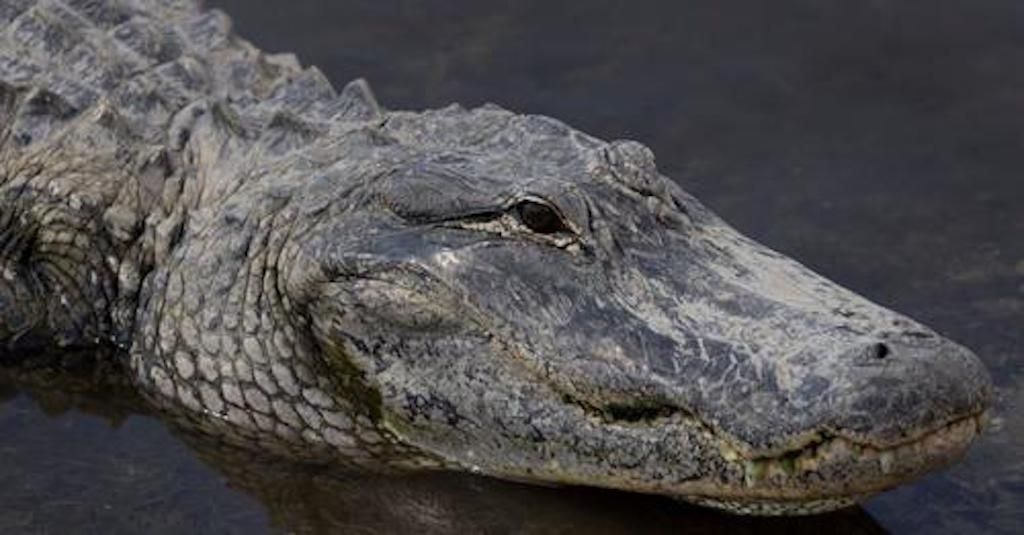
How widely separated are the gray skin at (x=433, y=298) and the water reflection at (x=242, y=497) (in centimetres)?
9

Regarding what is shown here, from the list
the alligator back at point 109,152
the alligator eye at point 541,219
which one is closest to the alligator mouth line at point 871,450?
the alligator eye at point 541,219

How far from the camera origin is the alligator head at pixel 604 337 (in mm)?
4703

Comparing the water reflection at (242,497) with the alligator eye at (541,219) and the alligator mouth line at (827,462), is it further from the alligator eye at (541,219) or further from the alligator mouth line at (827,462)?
the alligator eye at (541,219)

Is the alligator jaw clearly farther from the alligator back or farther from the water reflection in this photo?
the alligator back

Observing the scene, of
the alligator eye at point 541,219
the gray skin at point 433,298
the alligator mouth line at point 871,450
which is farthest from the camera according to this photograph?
the alligator eye at point 541,219

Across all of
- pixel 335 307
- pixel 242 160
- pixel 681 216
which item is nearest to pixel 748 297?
pixel 681 216

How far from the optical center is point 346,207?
5.55 meters

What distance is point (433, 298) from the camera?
17.4 feet

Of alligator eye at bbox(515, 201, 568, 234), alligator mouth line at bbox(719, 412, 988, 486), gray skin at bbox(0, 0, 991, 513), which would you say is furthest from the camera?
alligator eye at bbox(515, 201, 568, 234)

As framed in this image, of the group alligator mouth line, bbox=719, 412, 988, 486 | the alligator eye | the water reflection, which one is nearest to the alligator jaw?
alligator mouth line, bbox=719, 412, 988, 486

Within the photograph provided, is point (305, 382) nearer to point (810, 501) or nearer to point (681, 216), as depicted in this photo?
point (681, 216)

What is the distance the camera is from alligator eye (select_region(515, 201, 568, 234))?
208 inches

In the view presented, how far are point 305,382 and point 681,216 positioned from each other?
1.14m

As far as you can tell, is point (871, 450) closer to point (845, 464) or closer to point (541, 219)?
point (845, 464)
